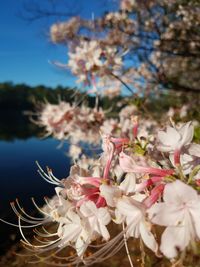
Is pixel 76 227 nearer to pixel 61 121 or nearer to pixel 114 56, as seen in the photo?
pixel 114 56

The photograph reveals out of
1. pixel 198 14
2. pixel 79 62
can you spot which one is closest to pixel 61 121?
pixel 79 62

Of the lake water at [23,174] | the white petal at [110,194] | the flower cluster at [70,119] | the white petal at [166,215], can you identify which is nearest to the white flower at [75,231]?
the white petal at [110,194]

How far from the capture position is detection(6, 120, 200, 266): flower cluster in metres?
0.93

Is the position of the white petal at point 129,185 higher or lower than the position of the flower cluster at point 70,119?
lower

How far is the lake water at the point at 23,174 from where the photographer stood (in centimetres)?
1124

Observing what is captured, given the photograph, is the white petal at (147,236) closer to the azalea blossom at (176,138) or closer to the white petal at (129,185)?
→ the white petal at (129,185)

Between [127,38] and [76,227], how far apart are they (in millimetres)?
6740

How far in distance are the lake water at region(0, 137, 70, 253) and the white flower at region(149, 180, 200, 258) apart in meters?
6.00

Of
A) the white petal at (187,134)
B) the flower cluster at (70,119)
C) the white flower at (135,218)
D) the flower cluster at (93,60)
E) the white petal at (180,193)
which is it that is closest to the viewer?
the white petal at (180,193)

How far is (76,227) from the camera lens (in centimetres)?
117

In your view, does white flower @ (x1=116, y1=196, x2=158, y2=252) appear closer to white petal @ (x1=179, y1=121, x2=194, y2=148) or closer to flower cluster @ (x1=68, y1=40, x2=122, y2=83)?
white petal @ (x1=179, y1=121, x2=194, y2=148)

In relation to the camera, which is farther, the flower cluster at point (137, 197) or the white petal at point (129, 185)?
the white petal at point (129, 185)

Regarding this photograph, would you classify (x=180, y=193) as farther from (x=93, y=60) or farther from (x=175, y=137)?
(x=93, y=60)

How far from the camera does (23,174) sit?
17.1 metres
